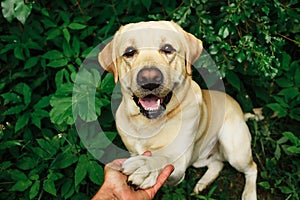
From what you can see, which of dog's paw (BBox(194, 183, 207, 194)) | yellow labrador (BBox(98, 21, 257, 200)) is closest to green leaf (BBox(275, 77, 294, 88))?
yellow labrador (BBox(98, 21, 257, 200))

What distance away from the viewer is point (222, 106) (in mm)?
2785

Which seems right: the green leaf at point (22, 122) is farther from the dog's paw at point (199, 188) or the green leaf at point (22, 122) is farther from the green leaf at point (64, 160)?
the dog's paw at point (199, 188)

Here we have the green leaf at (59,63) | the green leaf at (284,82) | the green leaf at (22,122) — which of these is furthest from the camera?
the green leaf at (284,82)

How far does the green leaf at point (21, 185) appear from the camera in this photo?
108 inches

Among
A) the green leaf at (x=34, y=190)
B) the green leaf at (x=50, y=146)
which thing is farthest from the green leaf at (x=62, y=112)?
the green leaf at (x=34, y=190)

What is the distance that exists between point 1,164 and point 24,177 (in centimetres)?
21

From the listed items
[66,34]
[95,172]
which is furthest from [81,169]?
[66,34]

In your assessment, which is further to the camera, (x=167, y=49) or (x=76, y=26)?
(x=76, y=26)

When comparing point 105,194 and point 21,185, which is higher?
point 105,194

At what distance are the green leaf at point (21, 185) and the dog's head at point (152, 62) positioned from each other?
0.90 metres

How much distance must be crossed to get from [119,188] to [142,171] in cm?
15

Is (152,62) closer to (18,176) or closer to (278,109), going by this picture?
(18,176)

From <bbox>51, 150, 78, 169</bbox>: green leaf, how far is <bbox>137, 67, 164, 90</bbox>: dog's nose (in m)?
0.85

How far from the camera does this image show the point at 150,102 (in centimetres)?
228
